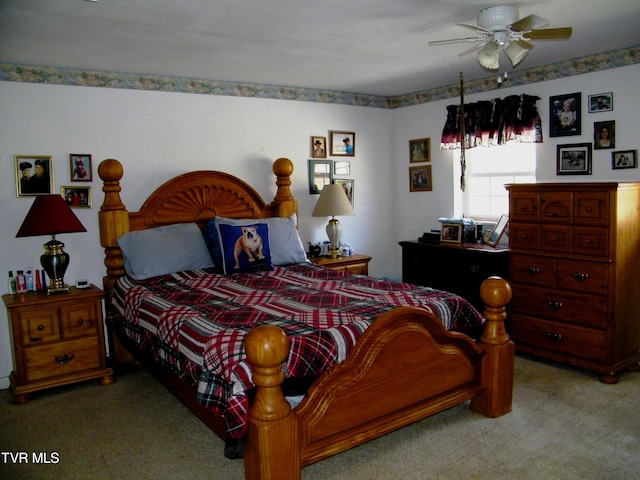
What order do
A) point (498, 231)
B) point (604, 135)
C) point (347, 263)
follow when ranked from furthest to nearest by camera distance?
point (347, 263) → point (498, 231) → point (604, 135)

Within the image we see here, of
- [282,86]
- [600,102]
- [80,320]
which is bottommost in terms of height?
[80,320]

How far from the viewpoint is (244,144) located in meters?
4.80

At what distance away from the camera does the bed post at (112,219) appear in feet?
13.0

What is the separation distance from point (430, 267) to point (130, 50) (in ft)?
9.95

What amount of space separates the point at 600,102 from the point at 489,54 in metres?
1.60

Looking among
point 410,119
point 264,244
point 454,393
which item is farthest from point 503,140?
point 454,393

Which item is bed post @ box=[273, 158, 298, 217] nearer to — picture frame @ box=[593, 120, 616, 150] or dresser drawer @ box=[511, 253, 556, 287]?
dresser drawer @ box=[511, 253, 556, 287]

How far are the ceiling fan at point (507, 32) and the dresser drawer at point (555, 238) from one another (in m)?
1.32

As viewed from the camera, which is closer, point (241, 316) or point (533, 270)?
point (241, 316)

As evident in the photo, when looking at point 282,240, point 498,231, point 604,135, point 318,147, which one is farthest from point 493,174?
point 282,240

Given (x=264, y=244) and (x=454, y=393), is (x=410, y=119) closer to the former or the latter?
(x=264, y=244)

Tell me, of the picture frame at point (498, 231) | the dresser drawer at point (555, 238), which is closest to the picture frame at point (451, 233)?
the picture frame at point (498, 231)

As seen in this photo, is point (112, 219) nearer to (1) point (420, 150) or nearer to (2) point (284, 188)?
(2) point (284, 188)

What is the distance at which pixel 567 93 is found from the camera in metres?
4.27
